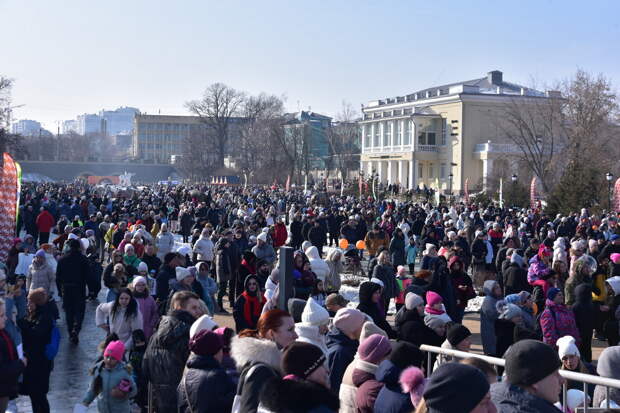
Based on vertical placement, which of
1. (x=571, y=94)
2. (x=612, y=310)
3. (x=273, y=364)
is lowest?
(x=612, y=310)

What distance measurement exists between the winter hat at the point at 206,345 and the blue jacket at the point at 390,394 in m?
1.09

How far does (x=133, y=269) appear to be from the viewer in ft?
40.6

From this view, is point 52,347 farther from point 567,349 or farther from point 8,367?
point 567,349

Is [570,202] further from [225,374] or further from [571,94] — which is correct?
[225,374]

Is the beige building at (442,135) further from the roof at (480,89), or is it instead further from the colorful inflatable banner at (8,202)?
the colorful inflatable banner at (8,202)

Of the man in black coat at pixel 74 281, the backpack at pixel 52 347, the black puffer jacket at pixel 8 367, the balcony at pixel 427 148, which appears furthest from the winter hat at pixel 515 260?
the balcony at pixel 427 148

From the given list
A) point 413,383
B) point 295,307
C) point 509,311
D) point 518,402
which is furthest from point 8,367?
point 509,311

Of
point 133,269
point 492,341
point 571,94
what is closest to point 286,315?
point 492,341

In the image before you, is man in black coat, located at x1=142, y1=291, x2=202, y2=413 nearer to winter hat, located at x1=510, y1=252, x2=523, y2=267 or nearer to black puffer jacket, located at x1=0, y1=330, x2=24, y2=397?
black puffer jacket, located at x1=0, y1=330, x2=24, y2=397

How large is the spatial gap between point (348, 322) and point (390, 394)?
64.4 inches

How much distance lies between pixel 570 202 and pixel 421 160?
43259mm

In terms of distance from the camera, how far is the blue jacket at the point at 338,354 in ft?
21.6

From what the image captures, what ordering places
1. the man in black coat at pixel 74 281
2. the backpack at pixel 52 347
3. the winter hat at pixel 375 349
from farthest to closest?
the man in black coat at pixel 74 281 < the backpack at pixel 52 347 < the winter hat at pixel 375 349

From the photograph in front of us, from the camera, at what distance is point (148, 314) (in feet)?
30.1
